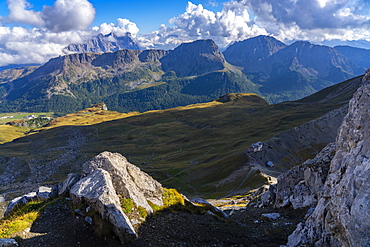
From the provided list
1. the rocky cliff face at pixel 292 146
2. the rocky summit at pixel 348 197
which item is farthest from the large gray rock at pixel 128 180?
the rocky cliff face at pixel 292 146

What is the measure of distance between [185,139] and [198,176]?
300ft

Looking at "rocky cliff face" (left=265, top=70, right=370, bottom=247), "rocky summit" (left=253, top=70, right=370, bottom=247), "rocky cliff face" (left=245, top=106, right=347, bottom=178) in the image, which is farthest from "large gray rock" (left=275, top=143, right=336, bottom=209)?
"rocky cliff face" (left=245, top=106, right=347, bottom=178)

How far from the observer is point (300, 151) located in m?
101

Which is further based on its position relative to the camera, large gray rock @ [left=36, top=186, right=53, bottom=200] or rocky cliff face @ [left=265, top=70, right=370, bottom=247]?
large gray rock @ [left=36, top=186, right=53, bottom=200]

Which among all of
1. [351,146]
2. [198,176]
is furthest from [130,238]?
[198,176]

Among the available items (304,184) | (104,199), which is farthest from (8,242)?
(304,184)

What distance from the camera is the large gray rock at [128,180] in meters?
28.6

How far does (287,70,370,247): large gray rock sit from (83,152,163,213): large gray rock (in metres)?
17.9

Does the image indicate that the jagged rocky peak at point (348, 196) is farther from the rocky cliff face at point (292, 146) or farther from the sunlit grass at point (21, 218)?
the rocky cliff face at point (292, 146)

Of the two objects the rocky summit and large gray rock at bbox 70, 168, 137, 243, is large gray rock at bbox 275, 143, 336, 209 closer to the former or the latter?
the rocky summit

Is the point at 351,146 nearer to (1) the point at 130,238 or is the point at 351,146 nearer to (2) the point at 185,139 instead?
(1) the point at 130,238

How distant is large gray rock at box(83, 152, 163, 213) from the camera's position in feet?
93.8

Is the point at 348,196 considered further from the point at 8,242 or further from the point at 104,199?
Answer: the point at 8,242

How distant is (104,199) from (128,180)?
6.02m
